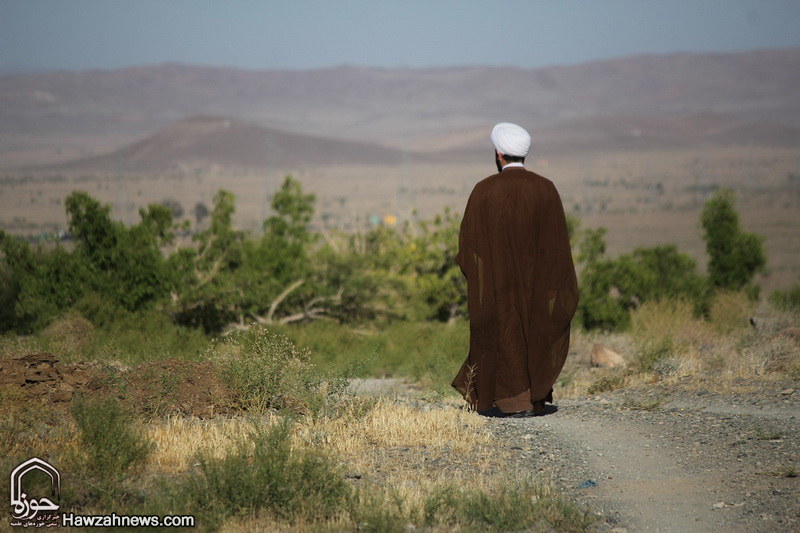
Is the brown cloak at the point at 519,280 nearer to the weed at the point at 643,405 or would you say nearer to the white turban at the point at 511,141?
the white turban at the point at 511,141

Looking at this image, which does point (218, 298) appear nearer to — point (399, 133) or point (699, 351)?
point (699, 351)

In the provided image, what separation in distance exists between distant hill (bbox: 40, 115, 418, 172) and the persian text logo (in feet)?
268

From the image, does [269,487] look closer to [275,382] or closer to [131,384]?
[275,382]

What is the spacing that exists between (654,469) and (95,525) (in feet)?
11.6

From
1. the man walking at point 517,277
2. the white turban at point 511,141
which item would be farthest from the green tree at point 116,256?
the white turban at point 511,141

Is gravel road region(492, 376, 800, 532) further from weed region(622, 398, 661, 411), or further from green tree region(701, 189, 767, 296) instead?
green tree region(701, 189, 767, 296)

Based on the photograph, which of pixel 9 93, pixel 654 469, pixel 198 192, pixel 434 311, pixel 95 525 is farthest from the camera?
pixel 9 93

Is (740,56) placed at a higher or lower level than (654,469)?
higher

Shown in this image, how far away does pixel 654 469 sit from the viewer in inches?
256

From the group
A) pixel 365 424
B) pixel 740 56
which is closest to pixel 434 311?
pixel 365 424

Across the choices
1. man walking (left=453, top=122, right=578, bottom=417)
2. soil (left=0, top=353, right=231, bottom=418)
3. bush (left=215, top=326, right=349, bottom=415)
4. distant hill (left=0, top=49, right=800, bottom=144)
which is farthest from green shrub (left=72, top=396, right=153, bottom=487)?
distant hill (left=0, top=49, right=800, bottom=144)

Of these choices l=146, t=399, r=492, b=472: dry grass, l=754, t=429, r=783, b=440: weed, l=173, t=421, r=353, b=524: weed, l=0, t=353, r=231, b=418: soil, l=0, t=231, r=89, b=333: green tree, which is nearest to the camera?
l=173, t=421, r=353, b=524: weed

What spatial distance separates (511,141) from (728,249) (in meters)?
14.4

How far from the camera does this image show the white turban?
7672 millimetres
